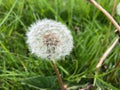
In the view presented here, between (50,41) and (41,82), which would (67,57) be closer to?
(41,82)

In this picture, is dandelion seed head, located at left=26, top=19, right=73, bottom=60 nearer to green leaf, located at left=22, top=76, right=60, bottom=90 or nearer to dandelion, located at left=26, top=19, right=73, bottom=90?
dandelion, located at left=26, top=19, right=73, bottom=90

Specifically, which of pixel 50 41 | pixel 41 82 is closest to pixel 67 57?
pixel 41 82

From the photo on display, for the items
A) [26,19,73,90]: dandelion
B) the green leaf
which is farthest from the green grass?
[26,19,73,90]: dandelion

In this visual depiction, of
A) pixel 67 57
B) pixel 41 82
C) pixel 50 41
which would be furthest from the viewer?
pixel 67 57

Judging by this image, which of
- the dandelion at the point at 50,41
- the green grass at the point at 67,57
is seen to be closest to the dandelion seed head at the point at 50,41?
the dandelion at the point at 50,41

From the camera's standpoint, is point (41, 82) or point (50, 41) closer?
point (50, 41)
